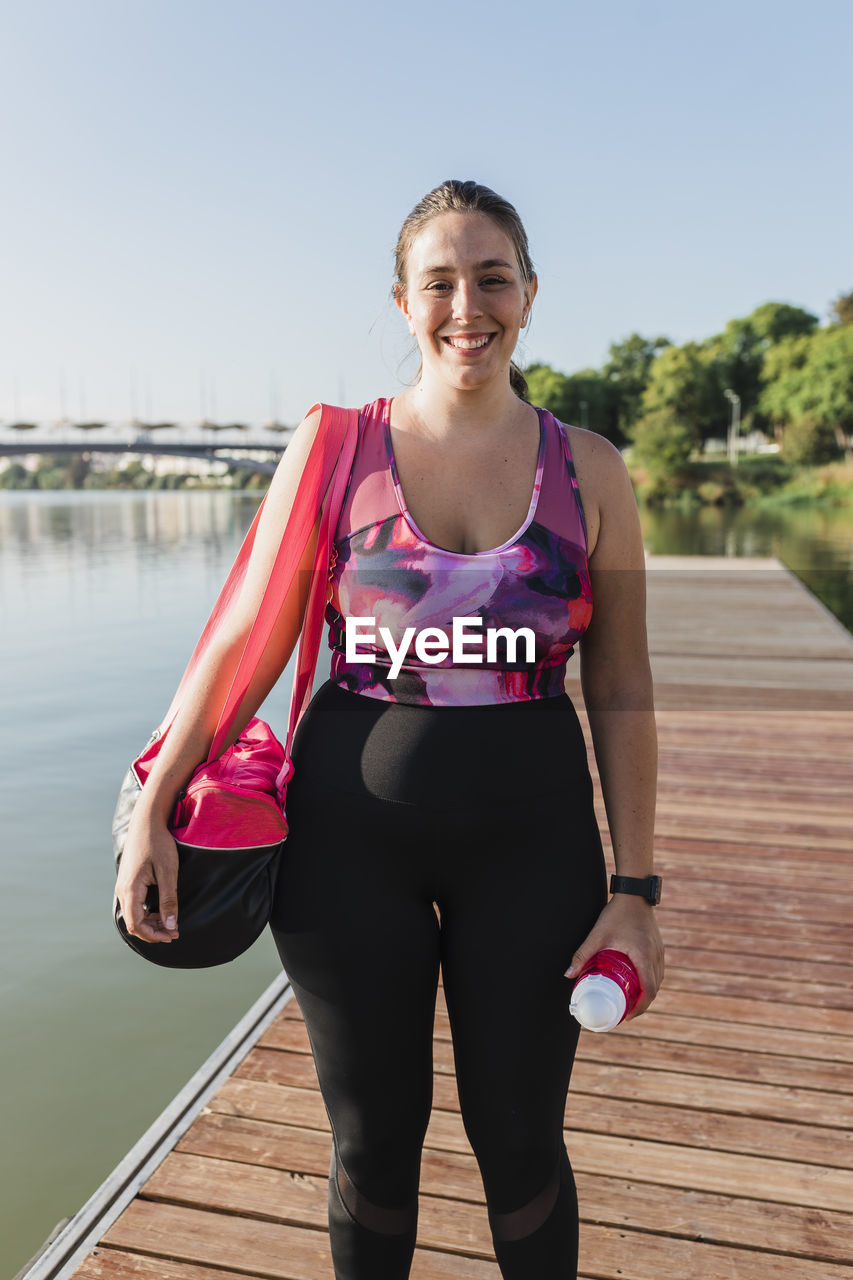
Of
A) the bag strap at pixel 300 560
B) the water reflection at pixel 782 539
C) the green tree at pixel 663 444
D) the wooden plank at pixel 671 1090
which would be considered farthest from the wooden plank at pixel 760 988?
the green tree at pixel 663 444

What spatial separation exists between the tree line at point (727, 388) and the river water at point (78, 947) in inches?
1026

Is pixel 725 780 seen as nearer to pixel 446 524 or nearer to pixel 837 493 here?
pixel 446 524

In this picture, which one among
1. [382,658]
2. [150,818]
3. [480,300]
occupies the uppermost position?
[480,300]

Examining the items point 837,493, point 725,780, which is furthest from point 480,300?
point 837,493

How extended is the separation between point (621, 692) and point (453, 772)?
290 millimetres

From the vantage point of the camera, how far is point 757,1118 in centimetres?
221

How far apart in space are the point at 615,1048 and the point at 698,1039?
218mm

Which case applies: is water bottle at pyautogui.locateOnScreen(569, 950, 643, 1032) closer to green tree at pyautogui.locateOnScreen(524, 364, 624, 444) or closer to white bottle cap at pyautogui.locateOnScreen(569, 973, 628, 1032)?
white bottle cap at pyautogui.locateOnScreen(569, 973, 628, 1032)

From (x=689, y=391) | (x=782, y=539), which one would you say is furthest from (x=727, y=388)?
(x=782, y=539)

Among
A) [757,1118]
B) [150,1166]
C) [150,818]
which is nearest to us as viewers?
[150,818]

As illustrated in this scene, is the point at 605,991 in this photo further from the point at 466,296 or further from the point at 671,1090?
the point at 671,1090

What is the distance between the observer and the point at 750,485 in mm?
45062

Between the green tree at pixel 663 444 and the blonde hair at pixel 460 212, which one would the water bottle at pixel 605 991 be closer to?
the blonde hair at pixel 460 212

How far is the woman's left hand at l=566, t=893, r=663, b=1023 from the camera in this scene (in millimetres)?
1282
